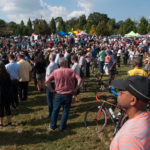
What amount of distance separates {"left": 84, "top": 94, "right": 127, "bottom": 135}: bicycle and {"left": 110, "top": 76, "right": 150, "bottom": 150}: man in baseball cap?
2912mm

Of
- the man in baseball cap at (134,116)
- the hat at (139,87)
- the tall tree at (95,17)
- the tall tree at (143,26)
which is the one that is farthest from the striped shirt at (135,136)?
the tall tree at (95,17)

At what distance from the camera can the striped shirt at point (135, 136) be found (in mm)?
1184

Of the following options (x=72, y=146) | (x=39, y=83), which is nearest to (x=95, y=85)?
(x=39, y=83)

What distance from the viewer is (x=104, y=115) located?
4.55 meters

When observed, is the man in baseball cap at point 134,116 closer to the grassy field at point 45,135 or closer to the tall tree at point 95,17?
the grassy field at point 45,135

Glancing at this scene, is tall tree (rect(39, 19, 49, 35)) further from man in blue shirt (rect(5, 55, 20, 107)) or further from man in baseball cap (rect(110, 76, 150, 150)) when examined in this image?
man in baseball cap (rect(110, 76, 150, 150))

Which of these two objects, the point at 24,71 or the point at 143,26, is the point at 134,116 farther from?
the point at 143,26

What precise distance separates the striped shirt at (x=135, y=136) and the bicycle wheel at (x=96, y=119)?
10.9 ft

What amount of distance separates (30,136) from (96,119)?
1.84 m

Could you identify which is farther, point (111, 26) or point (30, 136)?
point (111, 26)

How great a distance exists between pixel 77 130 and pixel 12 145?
1696 millimetres

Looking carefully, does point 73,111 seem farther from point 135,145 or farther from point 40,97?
point 135,145

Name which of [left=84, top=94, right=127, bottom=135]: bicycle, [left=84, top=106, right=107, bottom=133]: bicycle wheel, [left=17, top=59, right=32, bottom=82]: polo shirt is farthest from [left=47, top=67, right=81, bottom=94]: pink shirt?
[left=17, top=59, right=32, bottom=82]: polo shirt

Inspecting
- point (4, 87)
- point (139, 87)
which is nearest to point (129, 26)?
point (4, 87)
